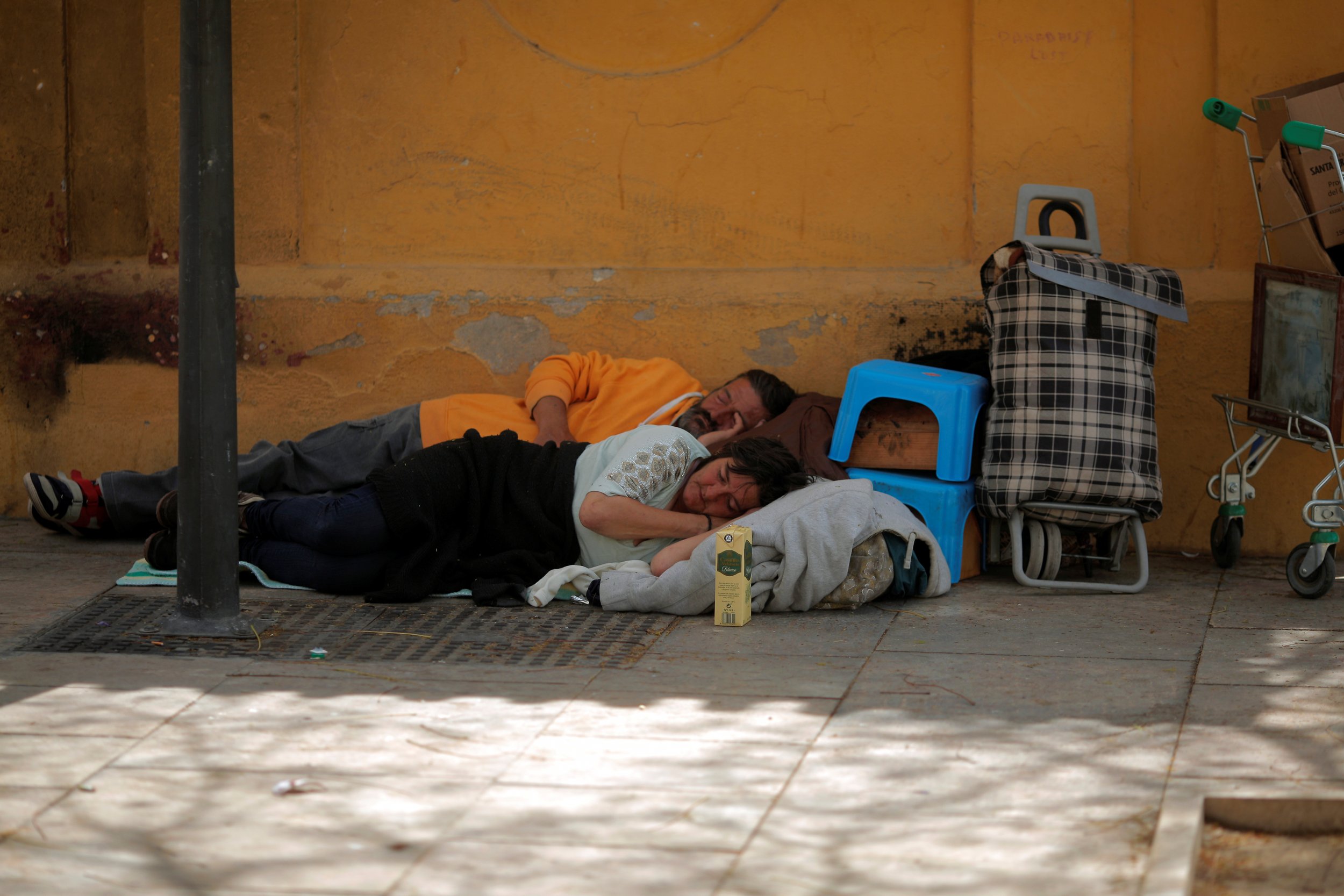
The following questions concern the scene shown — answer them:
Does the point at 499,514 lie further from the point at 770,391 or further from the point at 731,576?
the point at 770,391

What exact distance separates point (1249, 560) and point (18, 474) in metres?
5.43

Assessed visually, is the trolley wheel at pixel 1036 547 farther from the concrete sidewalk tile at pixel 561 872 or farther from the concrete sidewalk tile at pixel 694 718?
the concrete sidewalk tile at pixel 561 872

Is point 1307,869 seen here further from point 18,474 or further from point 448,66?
point 18,474

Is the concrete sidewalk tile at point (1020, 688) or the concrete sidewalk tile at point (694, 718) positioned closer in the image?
the concrete sidewalk tile at point (694, 718)

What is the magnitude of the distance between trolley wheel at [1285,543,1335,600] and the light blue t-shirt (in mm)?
2088

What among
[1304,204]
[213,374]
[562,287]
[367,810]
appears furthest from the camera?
[562,287]

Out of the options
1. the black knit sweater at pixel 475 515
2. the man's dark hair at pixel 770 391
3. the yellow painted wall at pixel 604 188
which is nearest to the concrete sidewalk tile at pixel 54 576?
the yellow painted wall at pixel 604 188

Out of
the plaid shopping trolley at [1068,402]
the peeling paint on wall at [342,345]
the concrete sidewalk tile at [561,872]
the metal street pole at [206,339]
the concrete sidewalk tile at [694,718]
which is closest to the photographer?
the concrete sidewalk tile at [561,872]

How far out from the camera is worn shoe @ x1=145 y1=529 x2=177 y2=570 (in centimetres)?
511

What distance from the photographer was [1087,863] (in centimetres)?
263

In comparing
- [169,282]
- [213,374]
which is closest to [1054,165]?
[213,374]

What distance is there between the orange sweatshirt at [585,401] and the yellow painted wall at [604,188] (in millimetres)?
223

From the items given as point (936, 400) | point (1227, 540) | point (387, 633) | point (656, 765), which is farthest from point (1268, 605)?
point (387, 633)

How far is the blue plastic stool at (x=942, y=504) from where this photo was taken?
512 centimetres
